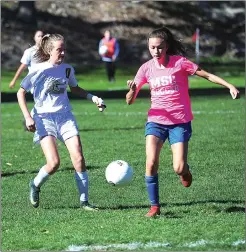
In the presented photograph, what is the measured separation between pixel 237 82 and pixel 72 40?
40.3 ft

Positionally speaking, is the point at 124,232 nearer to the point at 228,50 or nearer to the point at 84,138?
the point at 84,138

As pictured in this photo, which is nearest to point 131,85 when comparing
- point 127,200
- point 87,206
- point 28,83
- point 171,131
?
point 171,131

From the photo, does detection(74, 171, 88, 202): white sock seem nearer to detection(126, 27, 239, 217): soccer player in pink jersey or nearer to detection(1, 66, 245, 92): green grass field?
detection(126, 27, 239, 217): soccer player in pink jersey

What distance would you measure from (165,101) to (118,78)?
26907mm

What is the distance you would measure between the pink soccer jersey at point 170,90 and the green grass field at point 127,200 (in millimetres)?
924

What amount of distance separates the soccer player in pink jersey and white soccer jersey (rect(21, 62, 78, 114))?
78 cm

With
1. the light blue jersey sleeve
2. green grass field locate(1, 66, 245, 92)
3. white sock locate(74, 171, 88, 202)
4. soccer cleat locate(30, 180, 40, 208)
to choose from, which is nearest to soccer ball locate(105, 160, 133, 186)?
white sock locate(74, 171, 88, 202)

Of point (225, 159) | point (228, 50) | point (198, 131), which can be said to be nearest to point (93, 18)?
point (228, 50)

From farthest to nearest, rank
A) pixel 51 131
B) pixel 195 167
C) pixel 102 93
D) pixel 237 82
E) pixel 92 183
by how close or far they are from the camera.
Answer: pixel 237 82
pixel 102 93
pixel 195 167
pixel 92 183
pixel 51 131

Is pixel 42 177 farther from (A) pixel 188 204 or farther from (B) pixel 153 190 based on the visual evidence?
(A) pixel 188 204

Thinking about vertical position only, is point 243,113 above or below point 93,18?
below

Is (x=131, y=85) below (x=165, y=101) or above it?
above

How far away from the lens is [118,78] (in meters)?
35.9

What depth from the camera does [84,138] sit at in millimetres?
15906
